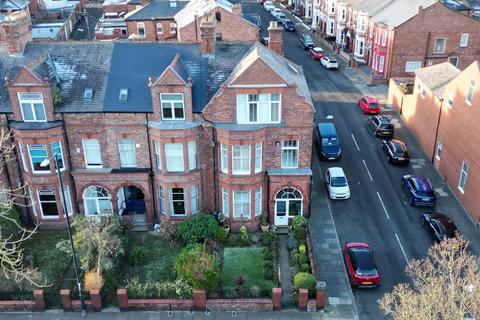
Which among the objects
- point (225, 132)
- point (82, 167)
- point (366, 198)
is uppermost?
point (225, 132)

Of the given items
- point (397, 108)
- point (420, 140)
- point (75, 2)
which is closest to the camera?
point (420, 140)

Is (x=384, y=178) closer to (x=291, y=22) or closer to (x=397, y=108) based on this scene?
(x=397, y=108)

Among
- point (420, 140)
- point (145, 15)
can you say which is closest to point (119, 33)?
point (145, 15)

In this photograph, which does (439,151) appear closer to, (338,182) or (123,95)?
(338,182)

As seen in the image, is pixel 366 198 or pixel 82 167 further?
pixel 366 198

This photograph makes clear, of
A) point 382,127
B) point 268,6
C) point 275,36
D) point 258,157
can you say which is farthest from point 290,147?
point 268,6

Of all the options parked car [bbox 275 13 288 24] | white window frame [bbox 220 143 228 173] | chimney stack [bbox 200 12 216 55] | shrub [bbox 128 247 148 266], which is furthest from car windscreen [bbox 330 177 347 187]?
parked car [bbox 275 13 288 24]
